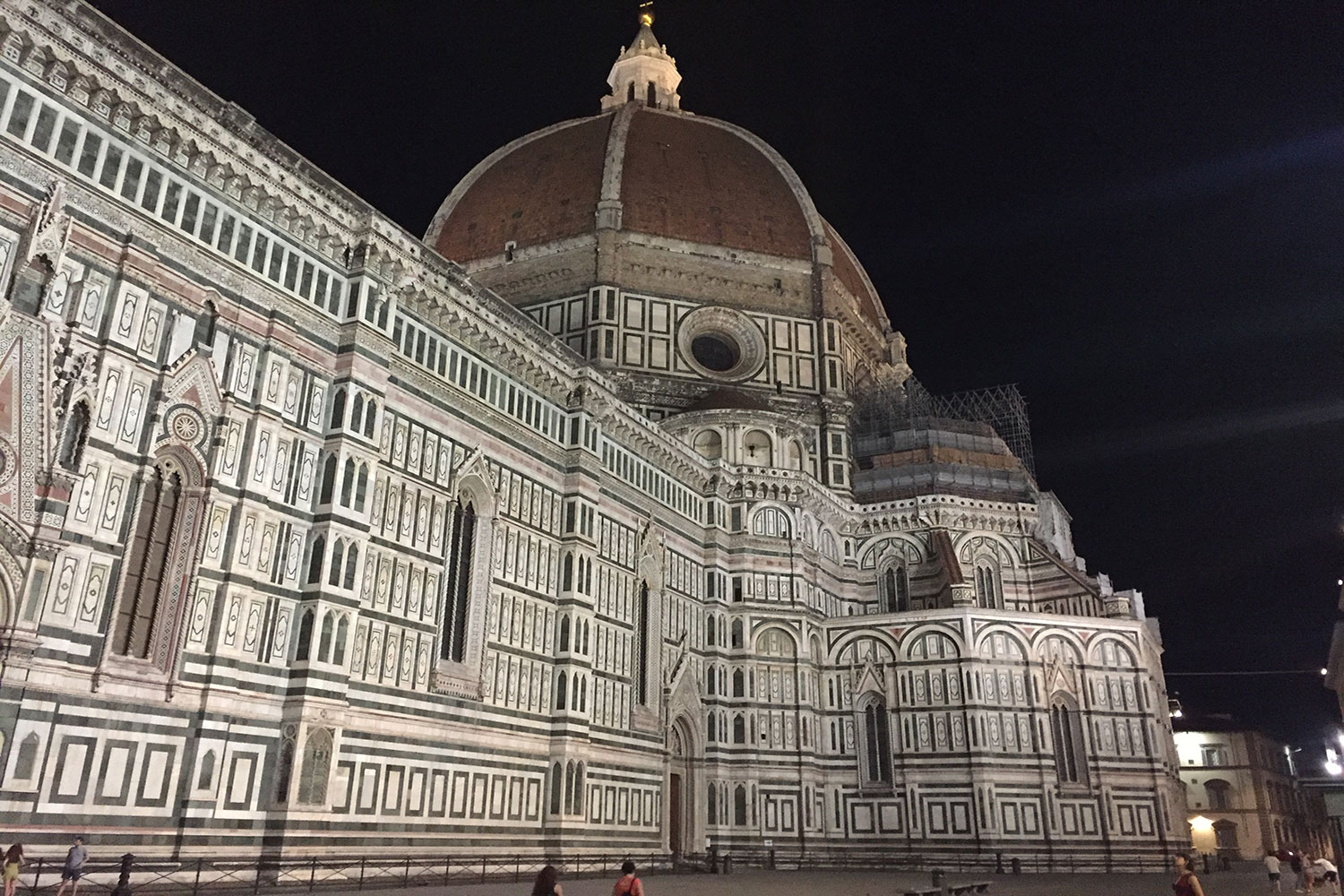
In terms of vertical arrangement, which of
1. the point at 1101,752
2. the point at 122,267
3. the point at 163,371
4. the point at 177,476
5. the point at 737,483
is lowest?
the point at 1101,752

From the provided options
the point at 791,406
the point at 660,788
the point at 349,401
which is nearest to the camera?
the point at 349,401

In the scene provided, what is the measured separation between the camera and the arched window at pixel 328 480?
19.5m

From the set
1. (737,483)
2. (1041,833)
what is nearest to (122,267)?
(737,483)

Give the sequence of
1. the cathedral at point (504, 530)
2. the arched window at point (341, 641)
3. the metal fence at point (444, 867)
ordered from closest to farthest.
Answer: the metal fence at point (444, 867) < the cathedral at point (504, 530) < the arched window at point (341, 641)

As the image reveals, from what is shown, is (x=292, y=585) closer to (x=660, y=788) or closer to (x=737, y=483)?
(x=660, y=788)

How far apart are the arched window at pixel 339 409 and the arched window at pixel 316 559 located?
2357 millimetres

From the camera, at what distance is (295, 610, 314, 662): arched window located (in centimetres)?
1844

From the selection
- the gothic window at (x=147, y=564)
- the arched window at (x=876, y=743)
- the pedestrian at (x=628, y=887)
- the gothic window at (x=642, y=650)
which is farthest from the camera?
the arched window at (x=876, y=743)

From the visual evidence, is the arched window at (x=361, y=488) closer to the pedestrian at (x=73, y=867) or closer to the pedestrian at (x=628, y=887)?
the pedestrian at (x=73, y=867)

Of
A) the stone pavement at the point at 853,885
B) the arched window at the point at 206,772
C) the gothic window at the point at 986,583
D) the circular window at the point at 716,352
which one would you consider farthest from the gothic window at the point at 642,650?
the gothic window at the point at 986,583

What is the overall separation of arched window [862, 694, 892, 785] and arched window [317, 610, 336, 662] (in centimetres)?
2217

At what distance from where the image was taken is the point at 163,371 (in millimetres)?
16953

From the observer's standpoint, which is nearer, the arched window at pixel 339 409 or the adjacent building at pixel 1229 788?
the arched window at pixel 339 409

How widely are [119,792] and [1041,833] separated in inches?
1101
